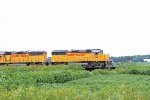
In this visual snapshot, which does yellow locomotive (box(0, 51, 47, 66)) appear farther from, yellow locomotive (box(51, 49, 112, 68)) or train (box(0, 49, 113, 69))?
yellow locomotive (box(51, 49, 112, 68))

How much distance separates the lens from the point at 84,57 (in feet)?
247

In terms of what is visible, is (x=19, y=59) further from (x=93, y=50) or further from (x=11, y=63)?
(x=93, y=50)

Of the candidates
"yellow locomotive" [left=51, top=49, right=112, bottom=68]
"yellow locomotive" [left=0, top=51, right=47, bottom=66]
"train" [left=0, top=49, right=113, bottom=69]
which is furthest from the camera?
"yellow locomotive" [left=0, top=51, right=47, bottom=66]

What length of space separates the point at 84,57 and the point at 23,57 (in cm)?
1134

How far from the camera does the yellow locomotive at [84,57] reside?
74.0m

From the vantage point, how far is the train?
74588 mm

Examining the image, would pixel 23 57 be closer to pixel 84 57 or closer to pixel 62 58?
pixel 62 58

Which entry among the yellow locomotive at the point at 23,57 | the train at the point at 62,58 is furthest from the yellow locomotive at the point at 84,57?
the yellow locomotive at the point at 23,57

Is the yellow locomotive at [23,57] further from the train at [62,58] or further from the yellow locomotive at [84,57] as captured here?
the yellow locomotive at [84,57]

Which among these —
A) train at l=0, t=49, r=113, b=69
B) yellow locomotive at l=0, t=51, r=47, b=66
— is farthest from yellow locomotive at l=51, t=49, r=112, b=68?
yellow locomotive at l=0, t=51, r=47, b=66

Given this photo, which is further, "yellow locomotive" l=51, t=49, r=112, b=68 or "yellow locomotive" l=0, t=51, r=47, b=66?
"yellow locomotive" l=0, t=51, r=47, b=66

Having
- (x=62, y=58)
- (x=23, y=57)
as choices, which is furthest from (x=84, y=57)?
(x=23, y=57)

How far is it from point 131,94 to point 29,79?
71.4 ft

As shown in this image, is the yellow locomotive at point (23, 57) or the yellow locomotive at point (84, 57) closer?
the yellow locomotive at point (84, 57)
